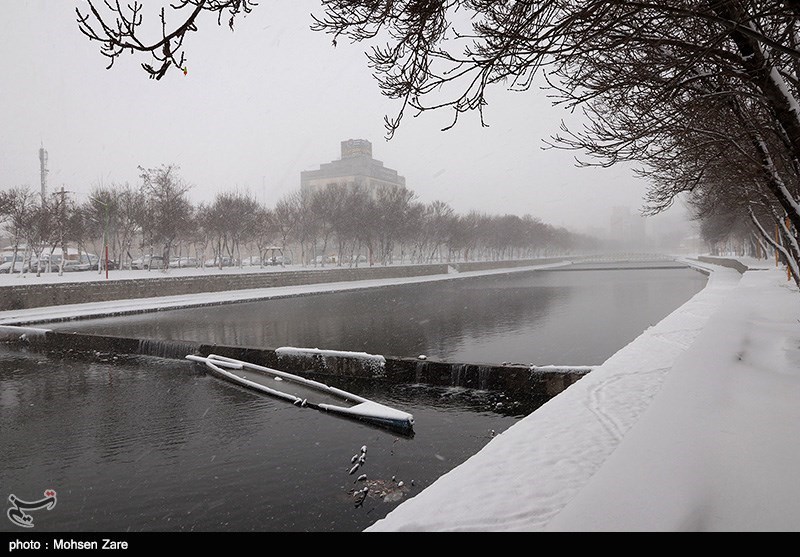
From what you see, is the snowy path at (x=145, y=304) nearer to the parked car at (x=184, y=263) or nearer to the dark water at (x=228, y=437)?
the dark water at (x=228, y=437)

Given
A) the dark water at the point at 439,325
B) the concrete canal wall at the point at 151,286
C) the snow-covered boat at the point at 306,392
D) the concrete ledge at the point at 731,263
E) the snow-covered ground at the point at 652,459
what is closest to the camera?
the snow-covered ground at the point at 652,459

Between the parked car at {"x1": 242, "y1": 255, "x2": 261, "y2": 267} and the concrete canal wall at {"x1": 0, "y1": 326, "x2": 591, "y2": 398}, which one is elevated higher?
the parked car at {"x1": 242, "y1": 255, "x2": 261, "y2": 267}

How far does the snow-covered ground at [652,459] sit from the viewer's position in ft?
10.00

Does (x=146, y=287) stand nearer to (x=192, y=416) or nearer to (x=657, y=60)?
(x=192, y=416)

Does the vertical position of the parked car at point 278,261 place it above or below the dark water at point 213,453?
above

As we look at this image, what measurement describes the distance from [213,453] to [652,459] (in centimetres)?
553

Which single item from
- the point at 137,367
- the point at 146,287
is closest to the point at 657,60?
the point at 137,367

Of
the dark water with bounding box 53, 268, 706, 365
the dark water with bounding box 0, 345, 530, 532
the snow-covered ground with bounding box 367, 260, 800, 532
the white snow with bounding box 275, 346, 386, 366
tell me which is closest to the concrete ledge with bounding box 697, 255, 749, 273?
the dark water with bounding box 53, 268, 706, 365

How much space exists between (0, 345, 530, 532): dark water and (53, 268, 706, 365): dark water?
3.47 meters

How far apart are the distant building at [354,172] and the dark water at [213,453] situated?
340 ft

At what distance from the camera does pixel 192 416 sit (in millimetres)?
8836

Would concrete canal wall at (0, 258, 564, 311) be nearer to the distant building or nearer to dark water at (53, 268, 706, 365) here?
dark water at (53, 268, 706, 365)

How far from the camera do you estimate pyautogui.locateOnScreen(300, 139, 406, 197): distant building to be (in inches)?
4525

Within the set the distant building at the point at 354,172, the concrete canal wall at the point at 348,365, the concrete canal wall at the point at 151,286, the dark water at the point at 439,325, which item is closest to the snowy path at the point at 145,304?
the concrete canal wall at the point at 151,286
